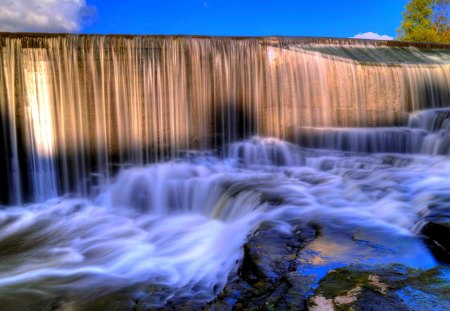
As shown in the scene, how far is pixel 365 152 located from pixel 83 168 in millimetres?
6508

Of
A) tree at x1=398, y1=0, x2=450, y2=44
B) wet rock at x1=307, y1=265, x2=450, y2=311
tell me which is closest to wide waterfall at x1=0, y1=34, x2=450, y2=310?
wet rock at x1=307, y1=265, x2=450, y2=311

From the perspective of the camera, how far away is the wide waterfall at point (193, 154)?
4656 mm

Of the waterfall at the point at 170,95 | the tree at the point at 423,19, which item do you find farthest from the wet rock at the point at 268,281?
the tree at the point at 423,19

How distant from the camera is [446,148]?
8.28m

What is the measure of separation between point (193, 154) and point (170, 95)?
1464mm

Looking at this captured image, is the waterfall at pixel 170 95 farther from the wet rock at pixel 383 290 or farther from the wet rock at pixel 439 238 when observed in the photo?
the wet rock at pixel 383 290

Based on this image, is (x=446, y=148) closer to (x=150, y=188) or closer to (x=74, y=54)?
(x=150, y=188)

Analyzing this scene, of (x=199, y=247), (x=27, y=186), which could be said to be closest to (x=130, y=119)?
(x=27, y=186)

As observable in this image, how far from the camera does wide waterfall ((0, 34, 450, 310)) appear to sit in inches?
183

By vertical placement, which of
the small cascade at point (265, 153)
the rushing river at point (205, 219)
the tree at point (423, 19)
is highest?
the tree at point (423, 19)

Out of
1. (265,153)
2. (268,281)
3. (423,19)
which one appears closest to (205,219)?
(265,153)

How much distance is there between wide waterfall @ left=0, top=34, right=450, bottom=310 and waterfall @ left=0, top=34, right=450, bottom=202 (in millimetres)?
29

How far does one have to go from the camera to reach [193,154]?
29.9 ft

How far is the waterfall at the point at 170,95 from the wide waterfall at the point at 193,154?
3 cm
